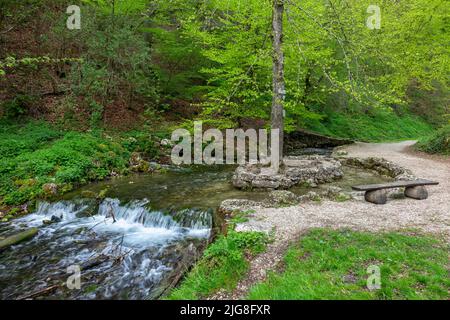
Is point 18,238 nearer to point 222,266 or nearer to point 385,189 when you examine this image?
point 222,266

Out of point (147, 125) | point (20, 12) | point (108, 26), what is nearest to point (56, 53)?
point (20, 12)

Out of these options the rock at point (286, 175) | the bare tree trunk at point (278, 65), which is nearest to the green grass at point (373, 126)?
the rock at point (286, 175)

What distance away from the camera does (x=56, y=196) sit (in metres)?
9.67

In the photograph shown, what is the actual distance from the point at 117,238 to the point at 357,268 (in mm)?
5342

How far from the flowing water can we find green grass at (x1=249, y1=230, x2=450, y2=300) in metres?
2.01

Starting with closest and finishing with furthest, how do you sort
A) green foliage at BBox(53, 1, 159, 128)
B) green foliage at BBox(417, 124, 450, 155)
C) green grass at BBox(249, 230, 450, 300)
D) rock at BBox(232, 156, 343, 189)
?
green grass at BBox(249, 230, 450, 300), rock at BBox(232, 156, 343, 189), green foliage at BBox(53, 1, 159, 128), green foliage at BBox(417, 124, 450, 155)

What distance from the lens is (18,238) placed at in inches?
281

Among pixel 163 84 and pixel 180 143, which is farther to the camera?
pixel 163 84

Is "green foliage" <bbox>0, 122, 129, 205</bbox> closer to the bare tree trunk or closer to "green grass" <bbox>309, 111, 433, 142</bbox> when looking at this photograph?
the bare tree trunk

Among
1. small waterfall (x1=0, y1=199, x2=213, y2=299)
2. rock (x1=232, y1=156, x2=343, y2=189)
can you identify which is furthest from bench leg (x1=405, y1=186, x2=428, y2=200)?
small waterfall (x1=0, y1=199, x2=213, y2=299)

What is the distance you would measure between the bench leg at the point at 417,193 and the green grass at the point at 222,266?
530 cm

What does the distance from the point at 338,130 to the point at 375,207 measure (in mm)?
19469

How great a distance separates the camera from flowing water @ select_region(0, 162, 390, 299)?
Result: 17.8 feet

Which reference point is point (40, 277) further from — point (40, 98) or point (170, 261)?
point (40, 98)
